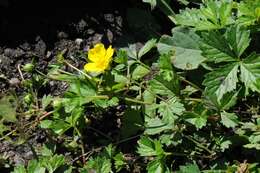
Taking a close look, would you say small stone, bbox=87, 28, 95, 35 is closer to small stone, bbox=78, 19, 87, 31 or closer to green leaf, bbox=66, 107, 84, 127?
small stone, bbox=78, 19, 87, 31

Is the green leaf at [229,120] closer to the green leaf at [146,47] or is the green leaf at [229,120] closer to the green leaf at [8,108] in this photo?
the green leaf at [146,47]

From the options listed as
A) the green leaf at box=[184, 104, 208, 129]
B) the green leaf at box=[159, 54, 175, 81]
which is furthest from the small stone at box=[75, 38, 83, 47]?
the green leaf at box=[184, 104, 208, 129]

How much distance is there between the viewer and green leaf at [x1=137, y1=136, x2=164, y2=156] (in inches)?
111

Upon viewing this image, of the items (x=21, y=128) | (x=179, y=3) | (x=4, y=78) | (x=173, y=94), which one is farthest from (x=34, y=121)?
(x=179, y=3)

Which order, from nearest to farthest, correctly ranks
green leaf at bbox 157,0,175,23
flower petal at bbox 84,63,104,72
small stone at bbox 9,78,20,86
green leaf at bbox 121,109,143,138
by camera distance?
flower petal at bbox 84,63,104,72, green leaf at bbox 121,109,143,138, green leaf at bbox 157,0,175,23, small stone at bbox 9,78,20,86

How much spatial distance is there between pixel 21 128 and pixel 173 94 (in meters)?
0.88

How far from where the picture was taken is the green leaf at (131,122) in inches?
119

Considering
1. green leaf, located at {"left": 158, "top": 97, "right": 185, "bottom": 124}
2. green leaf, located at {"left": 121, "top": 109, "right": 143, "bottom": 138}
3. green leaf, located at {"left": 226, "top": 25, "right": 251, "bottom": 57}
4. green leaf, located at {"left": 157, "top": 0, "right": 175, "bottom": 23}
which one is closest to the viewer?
green leaf, located at {"left": 226, "top": 25, "right": 251, "bottom": 57}

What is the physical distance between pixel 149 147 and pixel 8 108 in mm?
871

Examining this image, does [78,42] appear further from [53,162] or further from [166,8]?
[53,162]

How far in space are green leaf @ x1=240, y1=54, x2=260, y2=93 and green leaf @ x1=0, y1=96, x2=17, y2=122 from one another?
4.16 ft

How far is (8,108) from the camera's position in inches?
128

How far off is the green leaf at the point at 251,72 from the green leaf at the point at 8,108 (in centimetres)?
127

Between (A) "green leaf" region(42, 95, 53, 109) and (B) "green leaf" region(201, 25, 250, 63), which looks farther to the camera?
(A) "green leaf" region(42, 95, 53, 109)
